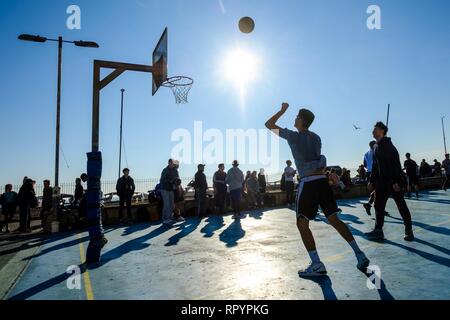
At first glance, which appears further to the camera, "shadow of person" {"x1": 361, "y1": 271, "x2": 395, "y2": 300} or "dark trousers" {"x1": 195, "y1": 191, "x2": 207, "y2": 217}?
"dark trousers" {"x1": 195, "y1": 191, "x2": 207, "y2": 217}

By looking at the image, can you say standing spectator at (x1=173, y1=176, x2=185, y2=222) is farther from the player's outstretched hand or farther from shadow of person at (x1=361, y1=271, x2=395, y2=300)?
shadow of person at (x1=361, y1=271, x2=395, y2=300)

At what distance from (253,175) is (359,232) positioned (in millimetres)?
7282

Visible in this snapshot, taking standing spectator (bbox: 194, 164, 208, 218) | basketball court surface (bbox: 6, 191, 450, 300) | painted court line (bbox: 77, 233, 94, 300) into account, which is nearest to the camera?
basketball court surface (bbox: 6, 191, 450, 300)

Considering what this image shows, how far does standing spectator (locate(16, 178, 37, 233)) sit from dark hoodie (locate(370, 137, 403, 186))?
1062cm

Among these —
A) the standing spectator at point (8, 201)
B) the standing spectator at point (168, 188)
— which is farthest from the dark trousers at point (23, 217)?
the standing spectator at point (168, 188)

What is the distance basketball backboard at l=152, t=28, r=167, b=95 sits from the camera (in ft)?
24.3

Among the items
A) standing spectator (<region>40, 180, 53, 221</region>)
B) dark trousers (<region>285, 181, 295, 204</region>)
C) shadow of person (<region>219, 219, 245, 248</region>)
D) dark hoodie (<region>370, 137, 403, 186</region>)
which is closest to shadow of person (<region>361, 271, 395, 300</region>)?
dark hoodie (<region>370, 137, 403, 186</region>)

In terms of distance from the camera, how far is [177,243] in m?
6.25

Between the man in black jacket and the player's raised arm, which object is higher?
the player's raised arm

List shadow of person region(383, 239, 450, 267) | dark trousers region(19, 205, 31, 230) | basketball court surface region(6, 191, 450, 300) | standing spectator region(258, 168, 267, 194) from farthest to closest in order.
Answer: standing spectator region(258, 168, 267, 194) < dark trousers region(19, 205, 31, 230) < shadow of person region(383, 239, 450, 267) < basketball court surface region(6, 191, 450, 300)

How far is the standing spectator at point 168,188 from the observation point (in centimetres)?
965
